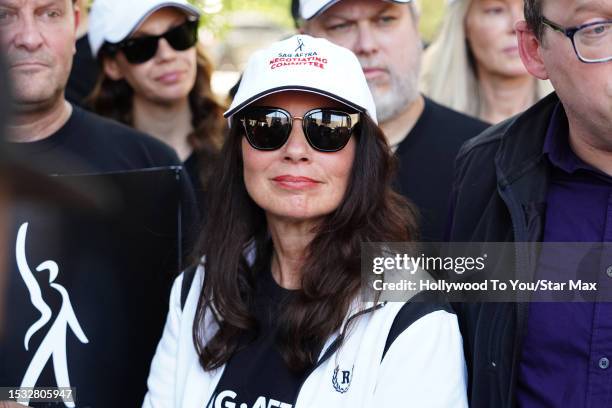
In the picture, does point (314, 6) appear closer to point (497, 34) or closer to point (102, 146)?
point (102, 146)

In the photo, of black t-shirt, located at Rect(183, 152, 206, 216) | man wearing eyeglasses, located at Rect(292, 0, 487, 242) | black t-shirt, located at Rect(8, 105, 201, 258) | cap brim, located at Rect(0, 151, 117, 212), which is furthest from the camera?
black t-shirt, located at Rect(183, 152, 206, 216)

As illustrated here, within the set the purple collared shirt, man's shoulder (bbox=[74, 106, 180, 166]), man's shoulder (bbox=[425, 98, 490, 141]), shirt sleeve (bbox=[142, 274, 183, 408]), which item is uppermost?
man's shoulder (bbox=[425, 98, 490, 141])

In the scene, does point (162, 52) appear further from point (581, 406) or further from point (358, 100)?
point (581, 406)

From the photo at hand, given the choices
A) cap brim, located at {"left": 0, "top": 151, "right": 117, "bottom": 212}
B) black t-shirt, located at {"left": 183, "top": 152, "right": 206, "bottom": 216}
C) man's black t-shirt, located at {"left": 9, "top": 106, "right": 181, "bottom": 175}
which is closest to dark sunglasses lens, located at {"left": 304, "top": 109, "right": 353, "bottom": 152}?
man's black t-shirt, located at {"left": 9, "top": 106, "right": 181, "bottom": 175}

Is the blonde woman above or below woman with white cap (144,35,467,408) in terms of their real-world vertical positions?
above

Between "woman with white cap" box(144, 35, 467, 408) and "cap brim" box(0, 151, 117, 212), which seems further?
"woman with white cap" box(144, 35, 467, 408)

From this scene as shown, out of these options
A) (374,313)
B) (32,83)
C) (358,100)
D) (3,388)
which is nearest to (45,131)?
(32,83)

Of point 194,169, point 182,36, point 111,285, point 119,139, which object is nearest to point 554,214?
point 111,285

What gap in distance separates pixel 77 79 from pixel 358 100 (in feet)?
9.68

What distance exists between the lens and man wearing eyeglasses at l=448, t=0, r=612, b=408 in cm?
198

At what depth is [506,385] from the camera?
2053 mm

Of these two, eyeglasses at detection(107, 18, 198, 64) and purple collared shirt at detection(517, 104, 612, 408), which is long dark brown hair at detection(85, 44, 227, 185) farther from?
purple collared shirt at detection(517, 104, 612, 408)

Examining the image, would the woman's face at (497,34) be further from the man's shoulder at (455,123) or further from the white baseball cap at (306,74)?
the white baseball cap at (306,74)

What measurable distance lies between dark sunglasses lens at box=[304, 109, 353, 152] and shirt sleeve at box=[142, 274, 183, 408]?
698 millimetres
